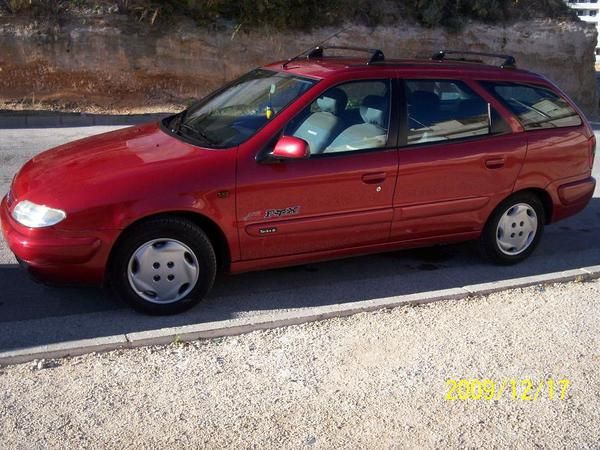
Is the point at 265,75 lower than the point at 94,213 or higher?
higher

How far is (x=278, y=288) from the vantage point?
5.55 m

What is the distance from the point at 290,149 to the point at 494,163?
5.84 feet

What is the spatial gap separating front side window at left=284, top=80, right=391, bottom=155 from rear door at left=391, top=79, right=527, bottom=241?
0.19 meters

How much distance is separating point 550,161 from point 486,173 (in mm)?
663

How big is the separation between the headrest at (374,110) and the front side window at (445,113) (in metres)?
0.20

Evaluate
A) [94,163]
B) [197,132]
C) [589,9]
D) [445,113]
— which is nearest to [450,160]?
[445,113]

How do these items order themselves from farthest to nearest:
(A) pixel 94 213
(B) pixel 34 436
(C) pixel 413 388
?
(A) pixel 94 213 < (C) pixel 413 388 < (B) pixel 34 436

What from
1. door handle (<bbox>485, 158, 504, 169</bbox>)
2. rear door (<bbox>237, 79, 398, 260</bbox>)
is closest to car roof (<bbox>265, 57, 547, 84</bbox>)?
rear door (<bbox>237, 79, 398, 260</bbox>)

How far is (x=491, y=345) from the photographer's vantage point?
4637 mm

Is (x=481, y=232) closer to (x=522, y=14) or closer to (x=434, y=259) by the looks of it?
(x=434, y=259)

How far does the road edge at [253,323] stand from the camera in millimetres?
4262

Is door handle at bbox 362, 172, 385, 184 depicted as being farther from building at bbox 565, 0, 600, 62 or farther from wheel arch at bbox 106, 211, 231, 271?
building at bbox 565, 0, 600, 62

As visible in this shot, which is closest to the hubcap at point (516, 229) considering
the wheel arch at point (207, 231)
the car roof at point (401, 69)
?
the car roof at point (401, 69)

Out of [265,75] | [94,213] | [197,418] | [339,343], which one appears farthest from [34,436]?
[265,75]
